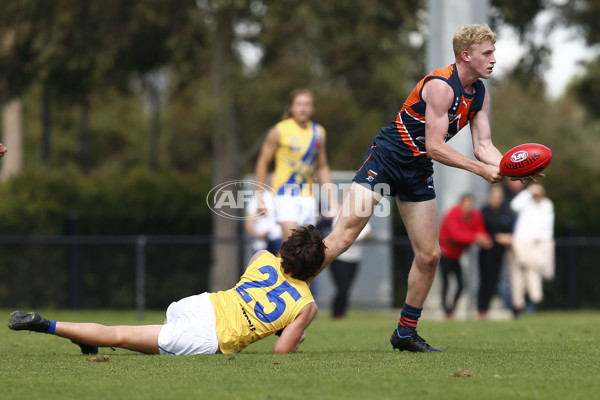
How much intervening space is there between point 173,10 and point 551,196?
359 inches

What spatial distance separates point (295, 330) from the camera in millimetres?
6738

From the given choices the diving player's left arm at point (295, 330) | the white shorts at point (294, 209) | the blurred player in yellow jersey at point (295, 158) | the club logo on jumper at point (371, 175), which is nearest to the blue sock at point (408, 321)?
the diving player's left arm at point (295, 330)

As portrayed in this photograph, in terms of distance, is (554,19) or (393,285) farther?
(554,19)

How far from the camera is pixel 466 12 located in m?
16.3

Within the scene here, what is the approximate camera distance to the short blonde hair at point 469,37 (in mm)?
6871

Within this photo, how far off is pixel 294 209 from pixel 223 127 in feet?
39.4

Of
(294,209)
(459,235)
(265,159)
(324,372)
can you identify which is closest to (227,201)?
(459,235)

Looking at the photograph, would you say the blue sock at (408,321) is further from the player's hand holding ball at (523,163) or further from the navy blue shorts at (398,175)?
the player's hand holding ball at (523,163)

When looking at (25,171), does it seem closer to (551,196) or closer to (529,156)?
(551,196)

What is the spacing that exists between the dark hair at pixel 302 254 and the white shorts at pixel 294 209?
294 centimetres

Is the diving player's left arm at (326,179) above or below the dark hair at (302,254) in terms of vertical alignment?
above

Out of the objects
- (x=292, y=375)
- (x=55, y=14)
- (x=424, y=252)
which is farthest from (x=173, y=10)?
(x=292, y=375)

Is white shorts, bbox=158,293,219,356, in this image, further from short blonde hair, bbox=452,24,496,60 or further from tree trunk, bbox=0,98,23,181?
tree trunk, bbox=0,98,23,181

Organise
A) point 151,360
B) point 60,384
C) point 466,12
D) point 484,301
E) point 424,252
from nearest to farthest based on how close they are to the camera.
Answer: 1. point 60,384
2. point 151,360
3. point 424,252
4. point 484,301
5. point 466,12
